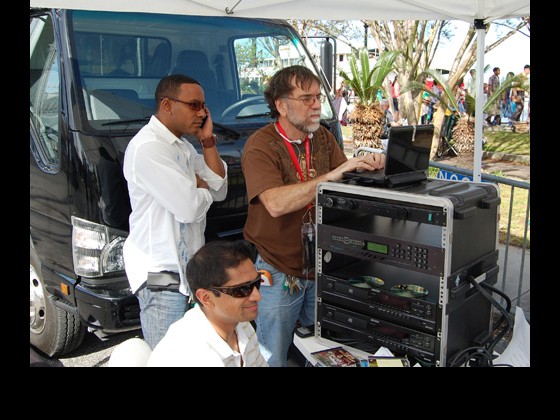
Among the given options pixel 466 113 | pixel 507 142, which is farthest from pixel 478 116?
pixel 507 142

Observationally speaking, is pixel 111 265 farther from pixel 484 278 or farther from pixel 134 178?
pixel 484 278

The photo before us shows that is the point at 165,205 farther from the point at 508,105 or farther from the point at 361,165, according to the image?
the point at 508,105

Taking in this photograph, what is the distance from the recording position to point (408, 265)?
82.4 inches

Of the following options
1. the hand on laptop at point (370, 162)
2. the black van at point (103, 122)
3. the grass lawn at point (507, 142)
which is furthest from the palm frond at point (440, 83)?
Result: the hand on laptop at point (370, 162)

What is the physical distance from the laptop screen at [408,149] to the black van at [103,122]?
168 centimetres

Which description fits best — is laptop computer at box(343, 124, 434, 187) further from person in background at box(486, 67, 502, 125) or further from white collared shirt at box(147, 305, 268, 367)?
person in background at box(486, 67, 502, 125)

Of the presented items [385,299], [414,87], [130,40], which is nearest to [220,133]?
[130,40]

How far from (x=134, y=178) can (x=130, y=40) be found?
1.63 meters

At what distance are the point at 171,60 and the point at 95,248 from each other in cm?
143

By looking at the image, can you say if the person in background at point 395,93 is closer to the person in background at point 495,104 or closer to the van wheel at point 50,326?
the person in background at point 495,104

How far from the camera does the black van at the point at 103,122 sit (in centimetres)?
341

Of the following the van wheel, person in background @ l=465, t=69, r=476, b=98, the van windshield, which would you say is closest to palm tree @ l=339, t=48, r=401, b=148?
person in background @ l=465, t=69, r=476, b=98

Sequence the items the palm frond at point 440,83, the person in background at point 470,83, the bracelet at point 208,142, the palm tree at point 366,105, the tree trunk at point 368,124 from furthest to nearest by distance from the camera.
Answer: the person in background at point 470,83
the tree trunk at point 368,124
the palm tree at point 366,105
the palm frond at point 440,83
the bracelet at point 208,142

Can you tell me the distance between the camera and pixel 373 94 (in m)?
14.5
